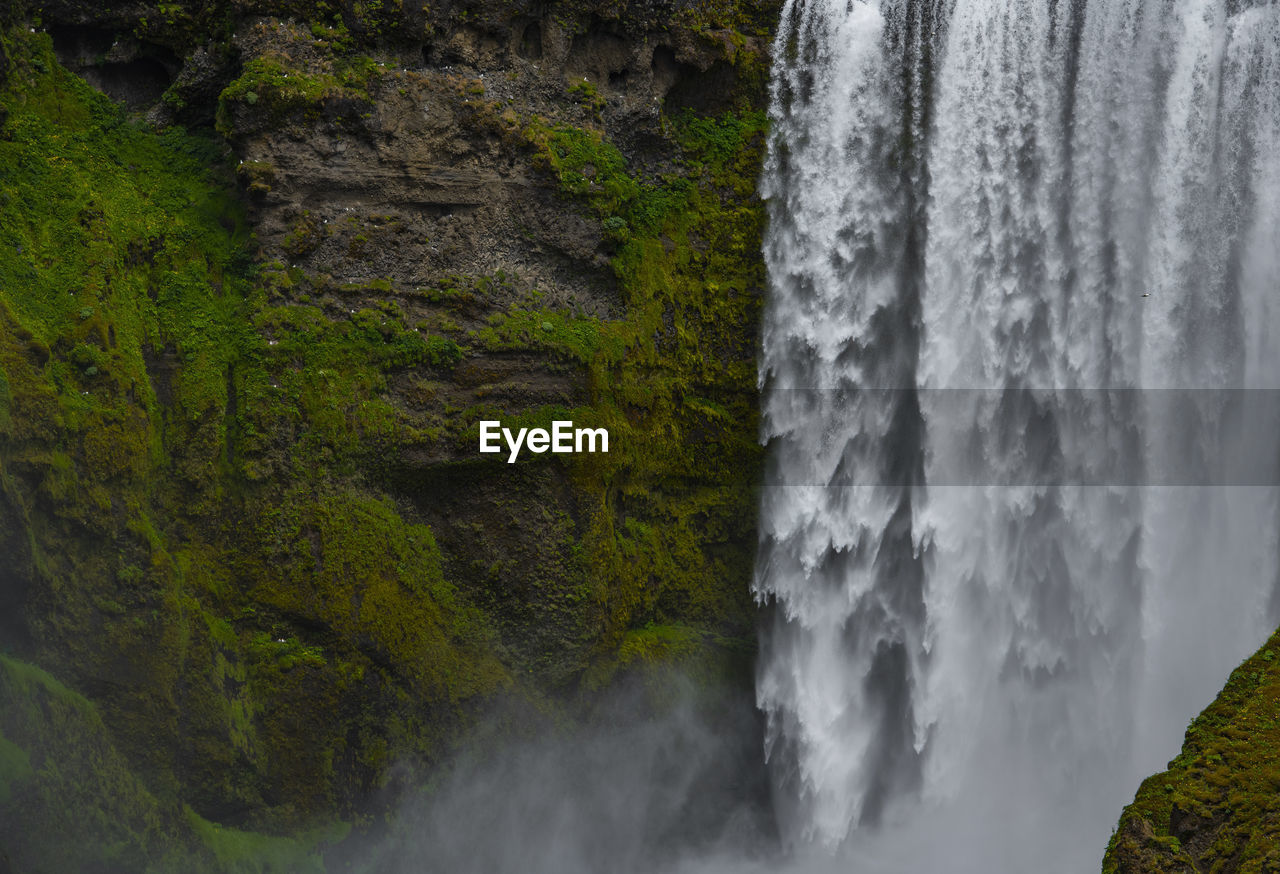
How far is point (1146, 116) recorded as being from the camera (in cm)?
1642

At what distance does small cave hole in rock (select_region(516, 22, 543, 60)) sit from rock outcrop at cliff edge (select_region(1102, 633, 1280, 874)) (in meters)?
13.5

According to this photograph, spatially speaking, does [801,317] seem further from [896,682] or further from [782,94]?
[896,682]

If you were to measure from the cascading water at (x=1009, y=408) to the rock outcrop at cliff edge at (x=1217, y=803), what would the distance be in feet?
24.6

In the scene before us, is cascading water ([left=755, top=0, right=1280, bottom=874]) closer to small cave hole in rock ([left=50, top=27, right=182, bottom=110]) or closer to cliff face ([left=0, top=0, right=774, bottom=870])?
cliff face ([left=0, top=0, right=774, bottom=870])

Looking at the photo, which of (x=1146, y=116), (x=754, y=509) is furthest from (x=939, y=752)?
(x=1146, y=116)

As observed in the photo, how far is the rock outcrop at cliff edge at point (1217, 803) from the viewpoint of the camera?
8555 mm

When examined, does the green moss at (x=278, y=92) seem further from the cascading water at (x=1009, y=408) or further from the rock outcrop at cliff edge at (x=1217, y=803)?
the rock outcrop at cliff edge at (x=1217, y=803)

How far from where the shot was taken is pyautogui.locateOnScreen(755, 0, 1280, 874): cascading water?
16.2 metres

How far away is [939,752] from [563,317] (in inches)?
358

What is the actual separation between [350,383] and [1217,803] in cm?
1197

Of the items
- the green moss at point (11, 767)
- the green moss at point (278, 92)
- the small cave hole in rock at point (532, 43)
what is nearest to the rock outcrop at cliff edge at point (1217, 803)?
the green moss at point (11, 767)

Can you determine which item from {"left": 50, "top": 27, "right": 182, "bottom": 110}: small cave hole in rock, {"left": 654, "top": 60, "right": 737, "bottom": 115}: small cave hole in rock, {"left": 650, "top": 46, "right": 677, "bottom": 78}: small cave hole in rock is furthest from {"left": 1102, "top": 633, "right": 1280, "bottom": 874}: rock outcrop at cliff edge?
{"left": 50, "top": 27, "right": 182, "bottom": 110}: small cave hole in rock

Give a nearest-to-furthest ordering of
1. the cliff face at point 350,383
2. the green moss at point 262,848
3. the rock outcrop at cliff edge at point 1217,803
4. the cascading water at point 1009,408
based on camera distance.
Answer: the rock outcrop at cliff edge at point 1217,803, the cliff face at point 350,383, the green moss at point 262,848, the cascading water at point 1009,408

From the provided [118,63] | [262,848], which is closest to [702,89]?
[118,63]
